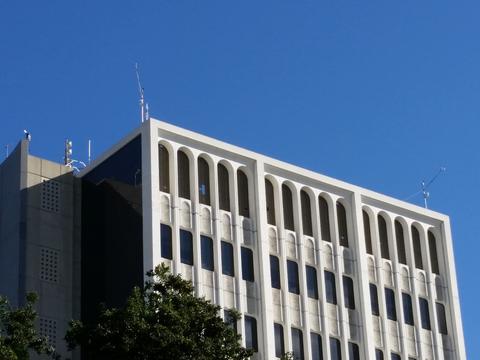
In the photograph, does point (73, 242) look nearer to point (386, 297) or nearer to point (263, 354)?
point (263, 354)

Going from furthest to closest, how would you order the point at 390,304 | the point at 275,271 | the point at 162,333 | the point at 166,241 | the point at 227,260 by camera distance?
the point at 390,304, the point at 275,271, the point at 227,260, the point at 166,241, the point at 162,333

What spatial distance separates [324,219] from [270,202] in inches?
150

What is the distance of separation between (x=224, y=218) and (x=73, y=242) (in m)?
7.61

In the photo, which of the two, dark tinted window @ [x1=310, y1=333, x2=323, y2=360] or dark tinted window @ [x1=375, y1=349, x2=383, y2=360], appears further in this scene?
dark tinted window @ [x1=375, y1=349, x2=383, y2=360]

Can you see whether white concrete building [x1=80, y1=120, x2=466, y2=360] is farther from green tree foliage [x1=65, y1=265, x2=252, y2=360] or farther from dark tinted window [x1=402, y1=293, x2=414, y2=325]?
green tree foliage [x1=65, y1=265, x2=252, y2=360]

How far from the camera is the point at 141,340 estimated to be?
49219 millimetres

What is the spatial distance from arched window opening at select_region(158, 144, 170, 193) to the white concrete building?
7 centimetres

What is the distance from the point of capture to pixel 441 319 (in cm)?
7775

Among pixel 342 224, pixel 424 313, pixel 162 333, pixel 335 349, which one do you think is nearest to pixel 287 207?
pixel 342 224

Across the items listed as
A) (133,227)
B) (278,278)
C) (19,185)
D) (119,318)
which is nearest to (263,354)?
(278,278)

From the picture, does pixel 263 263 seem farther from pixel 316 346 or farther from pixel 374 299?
pixel 374 299

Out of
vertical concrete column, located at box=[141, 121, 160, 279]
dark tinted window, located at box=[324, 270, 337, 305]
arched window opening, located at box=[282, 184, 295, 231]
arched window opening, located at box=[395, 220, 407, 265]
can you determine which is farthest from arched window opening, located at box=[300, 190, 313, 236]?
vertical concrete column, located at box=[141, 121, 160, 279]

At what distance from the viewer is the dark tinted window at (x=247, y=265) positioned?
228 ft

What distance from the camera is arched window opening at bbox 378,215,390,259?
252ft
